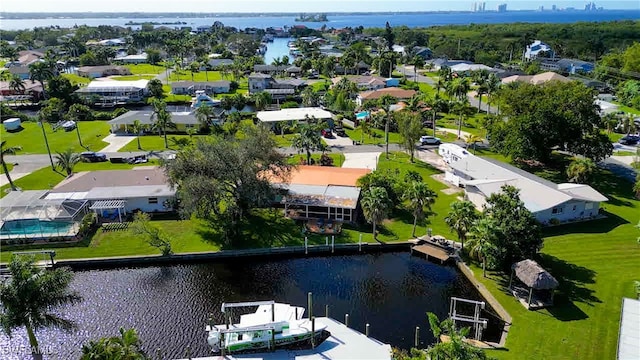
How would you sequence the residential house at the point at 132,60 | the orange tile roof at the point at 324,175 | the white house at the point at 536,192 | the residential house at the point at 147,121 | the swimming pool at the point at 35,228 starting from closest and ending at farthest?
the swimming pool at the point at 35,228 → the white house at the point at 536,192 → the orange tile roof at the point at 324,175 → the residential house at the point at 147,121 → the residential house at the point at 132,60

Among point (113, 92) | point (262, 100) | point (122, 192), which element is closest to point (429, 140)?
point (262, 100)

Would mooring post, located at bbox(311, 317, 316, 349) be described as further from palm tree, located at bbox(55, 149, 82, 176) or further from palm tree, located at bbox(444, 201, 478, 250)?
palm tree, located at bbox(55, 149, 82, 176)

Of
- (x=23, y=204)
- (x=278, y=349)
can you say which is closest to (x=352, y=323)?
(x=278, y=349)

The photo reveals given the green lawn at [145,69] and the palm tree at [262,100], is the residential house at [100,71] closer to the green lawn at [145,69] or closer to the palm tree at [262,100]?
the green lawn at [145,69]

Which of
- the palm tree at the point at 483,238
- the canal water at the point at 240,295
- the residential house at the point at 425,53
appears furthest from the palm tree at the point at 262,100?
the residential house at the point at 425,53

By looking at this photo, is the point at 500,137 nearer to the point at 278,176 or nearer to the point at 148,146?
the point at 278,176

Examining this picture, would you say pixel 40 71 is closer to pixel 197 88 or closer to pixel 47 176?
pixel 197 88
